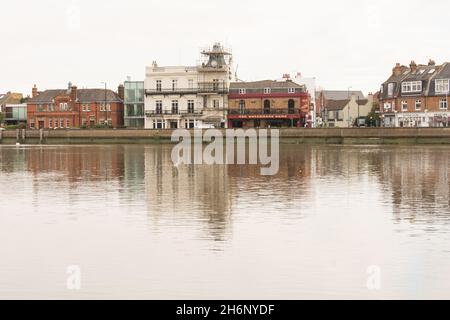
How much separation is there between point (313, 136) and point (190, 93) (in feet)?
82.4

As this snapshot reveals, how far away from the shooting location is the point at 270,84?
104562mm

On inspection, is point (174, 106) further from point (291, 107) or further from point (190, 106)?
point (291, 107)

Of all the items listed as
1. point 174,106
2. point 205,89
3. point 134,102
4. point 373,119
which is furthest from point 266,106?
point 373,119

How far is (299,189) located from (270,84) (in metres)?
75.7

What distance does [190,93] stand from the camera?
106312 millimetres

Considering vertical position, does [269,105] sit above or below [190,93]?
below

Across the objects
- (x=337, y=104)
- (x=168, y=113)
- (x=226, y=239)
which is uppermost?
(x=337, y=104)

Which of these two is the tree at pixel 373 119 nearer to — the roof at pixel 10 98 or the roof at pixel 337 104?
the roof at pixel 337 104

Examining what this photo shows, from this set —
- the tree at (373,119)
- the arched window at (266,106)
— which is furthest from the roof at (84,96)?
the tree at (373,119)

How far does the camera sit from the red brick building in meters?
114

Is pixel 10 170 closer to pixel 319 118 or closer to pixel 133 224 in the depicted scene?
pixel 133 224

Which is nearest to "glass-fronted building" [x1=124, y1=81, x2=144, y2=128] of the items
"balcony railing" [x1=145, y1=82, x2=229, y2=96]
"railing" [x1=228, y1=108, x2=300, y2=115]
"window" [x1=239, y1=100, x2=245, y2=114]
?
"balcony railing" [x1=145, y1=82, x2=229, y2=96]

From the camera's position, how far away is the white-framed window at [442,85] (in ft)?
318

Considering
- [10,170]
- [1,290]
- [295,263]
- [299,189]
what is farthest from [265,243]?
[10,170]
